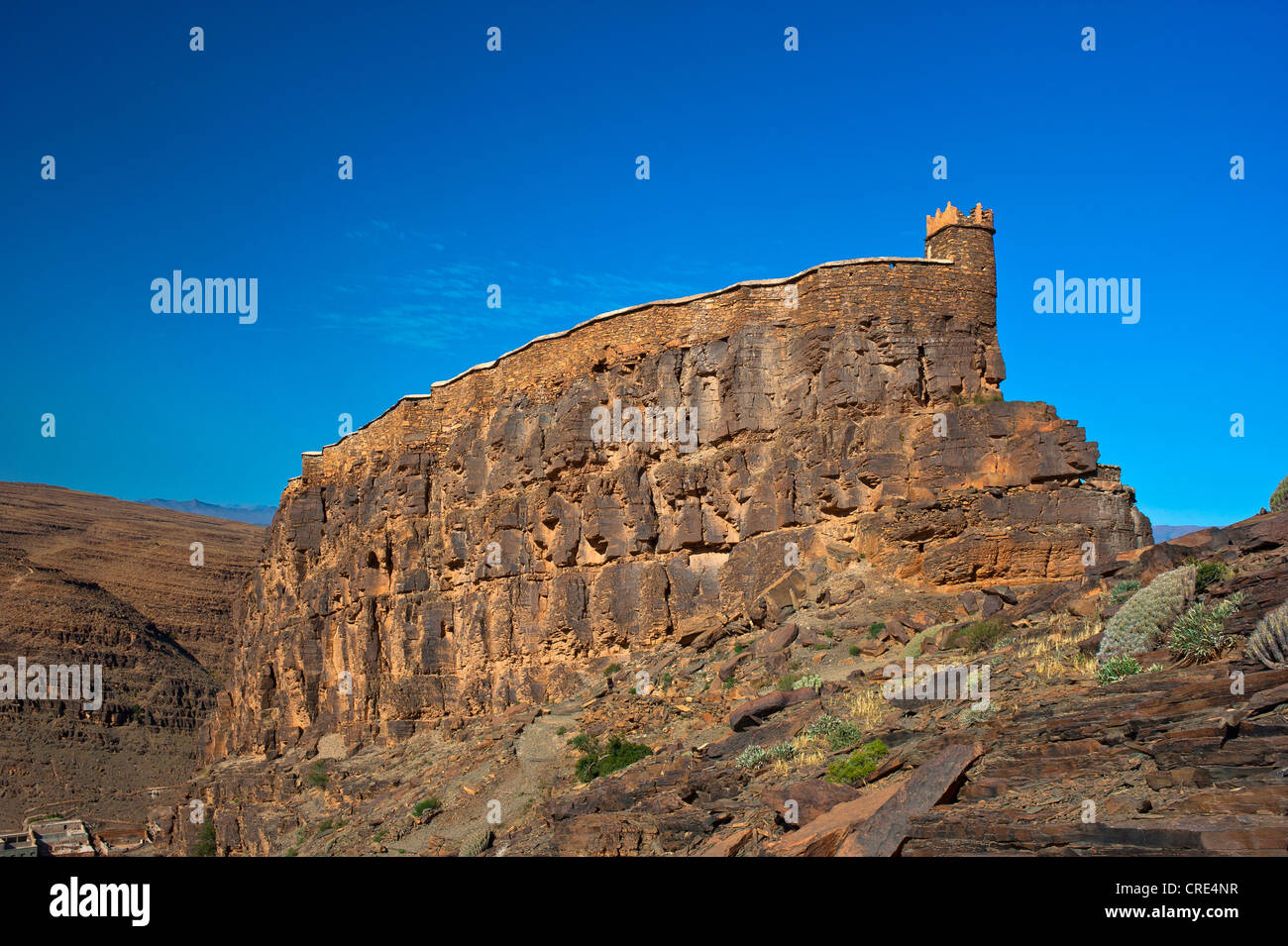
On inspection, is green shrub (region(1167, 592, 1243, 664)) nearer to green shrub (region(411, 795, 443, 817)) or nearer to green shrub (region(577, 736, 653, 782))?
green shrub (region(577, 736, 653, 782))

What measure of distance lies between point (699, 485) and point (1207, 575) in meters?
16.0

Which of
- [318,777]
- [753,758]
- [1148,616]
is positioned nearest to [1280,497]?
[1148,616]

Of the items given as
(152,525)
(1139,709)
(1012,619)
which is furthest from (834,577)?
(152,525)

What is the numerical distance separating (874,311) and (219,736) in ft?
127

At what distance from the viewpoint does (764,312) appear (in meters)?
31.3

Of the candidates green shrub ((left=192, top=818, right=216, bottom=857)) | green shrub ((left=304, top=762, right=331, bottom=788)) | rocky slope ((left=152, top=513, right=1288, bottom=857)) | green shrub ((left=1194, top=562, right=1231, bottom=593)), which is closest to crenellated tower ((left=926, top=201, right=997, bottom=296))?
Result: rocky slope ((left=152, top=513, right=1288, bottom=857))

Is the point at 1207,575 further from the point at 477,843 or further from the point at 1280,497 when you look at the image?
the point at 477,843

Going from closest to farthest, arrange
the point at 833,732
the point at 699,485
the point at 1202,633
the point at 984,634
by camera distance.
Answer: the point at 1202,633
the point at 833,732
the point at 984,634
the point at 699,485

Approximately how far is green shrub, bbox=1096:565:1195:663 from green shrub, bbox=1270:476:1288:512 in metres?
6.29

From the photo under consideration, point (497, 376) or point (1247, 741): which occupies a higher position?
point (497, 376)

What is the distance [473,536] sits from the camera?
3847 cm

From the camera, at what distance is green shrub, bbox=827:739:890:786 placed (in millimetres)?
14984

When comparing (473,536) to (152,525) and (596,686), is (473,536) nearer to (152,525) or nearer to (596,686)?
(596,686)

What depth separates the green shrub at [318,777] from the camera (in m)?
38.3
